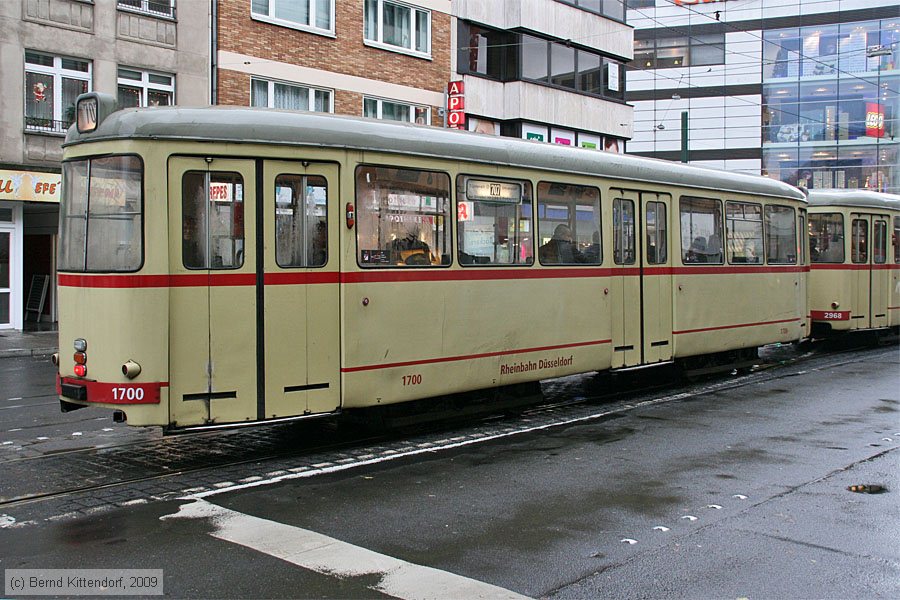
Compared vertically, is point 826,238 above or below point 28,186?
below

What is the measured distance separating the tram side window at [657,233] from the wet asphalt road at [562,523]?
11.8 feet

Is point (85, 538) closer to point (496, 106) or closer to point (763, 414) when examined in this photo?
point (763, 414)

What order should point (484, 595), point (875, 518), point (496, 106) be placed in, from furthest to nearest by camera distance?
point (496, 106) < point (875, 518) < point (484, 595)

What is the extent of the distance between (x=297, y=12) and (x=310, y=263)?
18.9m

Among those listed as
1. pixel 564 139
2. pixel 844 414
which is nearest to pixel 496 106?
pixel 564 139

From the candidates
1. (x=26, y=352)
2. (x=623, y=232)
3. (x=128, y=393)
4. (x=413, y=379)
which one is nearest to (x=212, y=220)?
(x=128, y=393)

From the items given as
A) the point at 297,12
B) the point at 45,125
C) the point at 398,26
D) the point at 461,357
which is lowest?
the point at 461,357

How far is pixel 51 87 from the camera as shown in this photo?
22203mm

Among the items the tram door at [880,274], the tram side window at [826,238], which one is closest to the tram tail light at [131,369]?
the tram side window at [826,238]

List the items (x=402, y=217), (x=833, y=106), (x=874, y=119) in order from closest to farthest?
(x=402, y=217)
(x=874, y=119)
(x=833, y=106)

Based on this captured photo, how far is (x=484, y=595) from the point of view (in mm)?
5227

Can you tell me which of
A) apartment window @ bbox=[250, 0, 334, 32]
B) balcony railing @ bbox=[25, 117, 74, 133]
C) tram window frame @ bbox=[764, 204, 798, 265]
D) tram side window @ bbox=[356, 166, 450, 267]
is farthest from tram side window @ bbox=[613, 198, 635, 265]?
apartment window @ bbox=[250, 0, 334, 32]

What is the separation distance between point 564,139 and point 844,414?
77.5 ft

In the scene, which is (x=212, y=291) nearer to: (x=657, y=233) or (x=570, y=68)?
(x=657, y=233)
